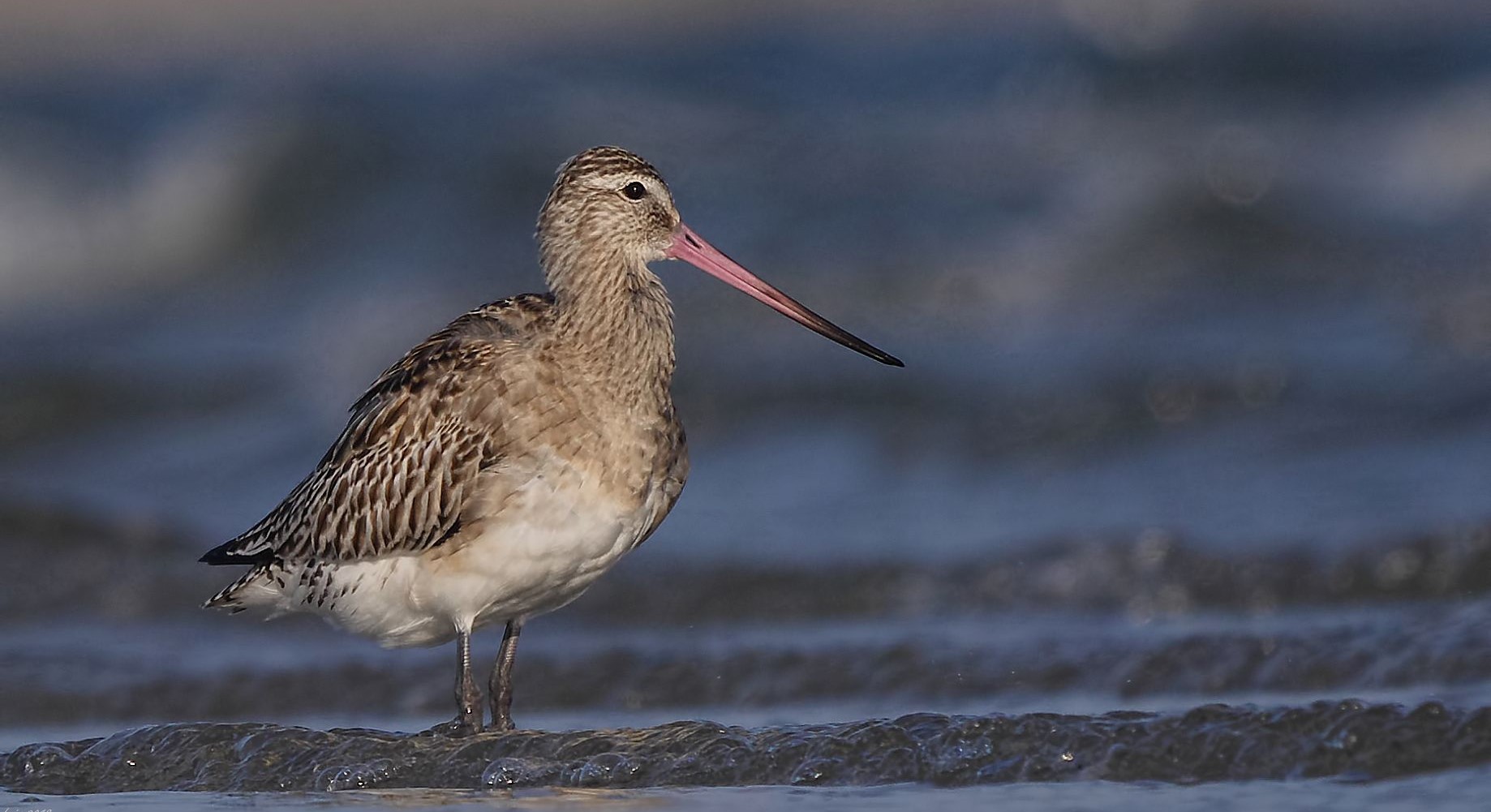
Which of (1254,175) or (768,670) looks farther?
(1254,175)

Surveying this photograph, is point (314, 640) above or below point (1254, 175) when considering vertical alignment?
below

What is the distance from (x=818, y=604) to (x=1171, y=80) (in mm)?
12735

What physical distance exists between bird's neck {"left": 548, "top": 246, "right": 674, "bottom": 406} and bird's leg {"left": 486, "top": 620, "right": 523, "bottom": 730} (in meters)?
1.22

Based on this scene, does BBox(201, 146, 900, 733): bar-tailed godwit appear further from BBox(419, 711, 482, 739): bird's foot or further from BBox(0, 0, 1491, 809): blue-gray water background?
BBox(0, 0, 1491, 809): blue-gray water background

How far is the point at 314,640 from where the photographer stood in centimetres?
1240

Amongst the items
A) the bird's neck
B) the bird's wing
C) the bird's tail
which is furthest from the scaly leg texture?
the bird's neck

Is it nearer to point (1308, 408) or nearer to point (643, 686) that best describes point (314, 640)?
point (643, 686)

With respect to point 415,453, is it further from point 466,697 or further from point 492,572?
point 466,697

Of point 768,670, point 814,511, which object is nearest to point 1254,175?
point 814,511

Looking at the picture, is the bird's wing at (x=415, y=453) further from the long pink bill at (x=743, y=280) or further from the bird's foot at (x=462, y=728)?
the bird's foot at (x=462, y=728)

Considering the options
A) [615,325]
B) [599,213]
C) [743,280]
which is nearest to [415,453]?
[615,325]

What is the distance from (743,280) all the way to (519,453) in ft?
4.46

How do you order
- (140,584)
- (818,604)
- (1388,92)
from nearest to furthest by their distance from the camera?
(818,604)
(140,584)
(1388,92)

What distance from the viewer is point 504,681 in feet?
31.2
